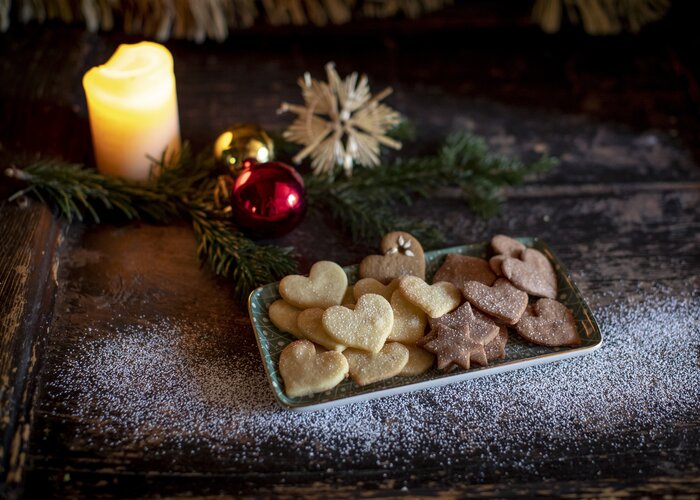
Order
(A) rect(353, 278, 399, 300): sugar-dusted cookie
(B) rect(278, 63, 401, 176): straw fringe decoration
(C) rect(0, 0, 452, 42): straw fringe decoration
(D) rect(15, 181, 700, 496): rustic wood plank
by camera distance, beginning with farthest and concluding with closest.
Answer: (C) rect(0, 0, 452, 42): straw fringe decoration
(B) rect(278, 63, 401, 176): straw fringe decoration
(A) rect(353, 278, 399, 300): sugar-dusted cookie
(D) rect(15, 181, 700, 496): rustic wood plank

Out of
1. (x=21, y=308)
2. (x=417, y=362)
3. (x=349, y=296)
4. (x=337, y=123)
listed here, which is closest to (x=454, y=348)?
(x=417, y=362)

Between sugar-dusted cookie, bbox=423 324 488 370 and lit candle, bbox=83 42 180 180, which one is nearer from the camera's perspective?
sugar-dusted cookie, bbox=423 324 488 370

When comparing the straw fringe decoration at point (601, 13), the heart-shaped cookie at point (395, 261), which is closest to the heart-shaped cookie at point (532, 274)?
the heart-shaped cookie at point (395, 261)

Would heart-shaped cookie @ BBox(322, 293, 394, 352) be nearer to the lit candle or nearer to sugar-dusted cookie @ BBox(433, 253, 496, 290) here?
sugar-dusted cookie @ BBox(433, 253, 496, 290)

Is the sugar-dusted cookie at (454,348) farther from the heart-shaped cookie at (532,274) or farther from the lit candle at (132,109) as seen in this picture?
the lit candle at (132,109)

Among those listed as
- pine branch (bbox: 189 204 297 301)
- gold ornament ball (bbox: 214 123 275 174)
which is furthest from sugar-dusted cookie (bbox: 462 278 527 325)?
gold ornament ball (bbox: 214 123 275 174)

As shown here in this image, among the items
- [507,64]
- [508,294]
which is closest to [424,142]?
[507,64]
